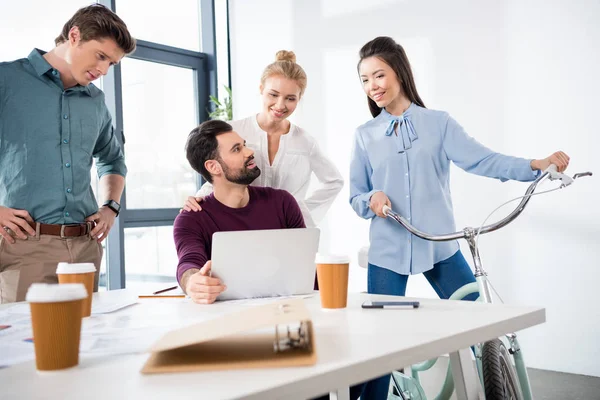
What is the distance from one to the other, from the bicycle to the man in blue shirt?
1095 millimetres

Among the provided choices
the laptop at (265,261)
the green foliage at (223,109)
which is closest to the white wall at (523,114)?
the green foliage at (223,109)

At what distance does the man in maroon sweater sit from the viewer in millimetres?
1909

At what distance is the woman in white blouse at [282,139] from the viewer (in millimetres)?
2447

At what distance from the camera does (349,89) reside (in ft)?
14.1

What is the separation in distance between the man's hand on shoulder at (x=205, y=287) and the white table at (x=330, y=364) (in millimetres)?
89

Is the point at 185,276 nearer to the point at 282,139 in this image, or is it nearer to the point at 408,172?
the point at 408,172

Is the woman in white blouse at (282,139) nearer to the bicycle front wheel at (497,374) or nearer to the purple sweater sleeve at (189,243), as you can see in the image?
the purple sweater sleeve at (189,243)

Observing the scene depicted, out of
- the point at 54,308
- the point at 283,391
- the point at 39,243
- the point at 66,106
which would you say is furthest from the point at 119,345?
the point at 66,106

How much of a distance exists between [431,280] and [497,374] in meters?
0.83

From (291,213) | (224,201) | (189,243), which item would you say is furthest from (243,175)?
(189,243)

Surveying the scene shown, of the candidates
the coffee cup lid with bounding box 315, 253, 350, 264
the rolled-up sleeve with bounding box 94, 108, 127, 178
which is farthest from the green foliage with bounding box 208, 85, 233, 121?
the coffee cup lid with bounding box 315, 253, 350, 264

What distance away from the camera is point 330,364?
83 centimetres

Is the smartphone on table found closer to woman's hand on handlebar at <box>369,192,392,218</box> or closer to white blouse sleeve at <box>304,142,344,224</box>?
woman's hand on handlebar at <box>369,192,392,218</box>

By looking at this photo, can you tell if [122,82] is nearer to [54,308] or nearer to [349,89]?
[349,89]
